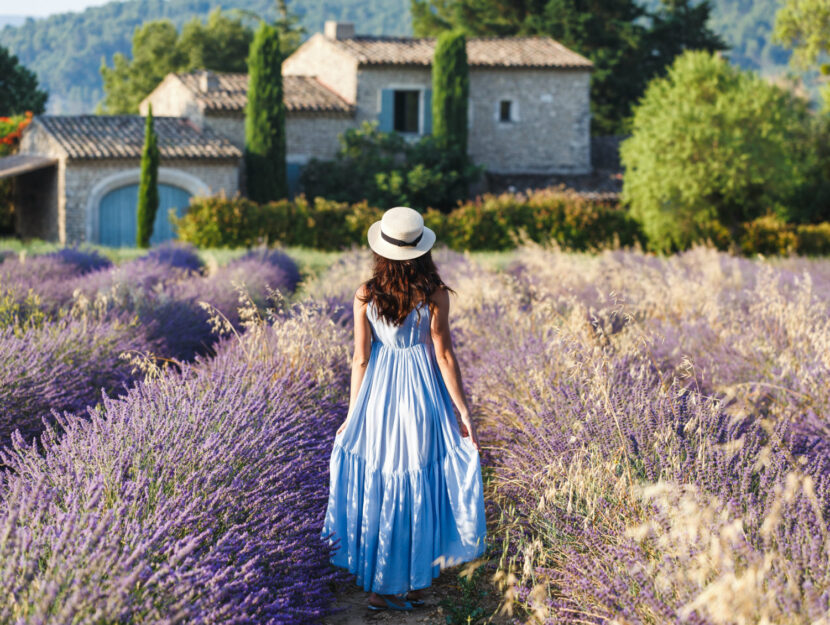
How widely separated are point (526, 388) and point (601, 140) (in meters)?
28.0

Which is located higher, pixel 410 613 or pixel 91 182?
pixel 91 182

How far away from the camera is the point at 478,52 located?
28.0 meters

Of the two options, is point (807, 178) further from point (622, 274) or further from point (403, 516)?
point (403, 516)

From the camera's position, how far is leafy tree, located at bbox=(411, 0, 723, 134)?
34750mm

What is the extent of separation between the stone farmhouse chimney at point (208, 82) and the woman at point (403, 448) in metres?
23.7

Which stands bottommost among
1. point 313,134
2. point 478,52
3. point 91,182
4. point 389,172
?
point 91,182

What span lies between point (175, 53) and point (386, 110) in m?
20.0

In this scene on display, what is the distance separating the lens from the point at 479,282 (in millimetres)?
8719

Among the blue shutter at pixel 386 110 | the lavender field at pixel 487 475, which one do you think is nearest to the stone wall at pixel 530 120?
the blue shutter at pixel 386 110

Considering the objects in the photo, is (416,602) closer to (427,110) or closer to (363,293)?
(363,293)

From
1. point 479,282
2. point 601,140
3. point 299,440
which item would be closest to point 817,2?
point 601,140

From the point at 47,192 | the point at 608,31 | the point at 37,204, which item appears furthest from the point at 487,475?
the point at 608,31

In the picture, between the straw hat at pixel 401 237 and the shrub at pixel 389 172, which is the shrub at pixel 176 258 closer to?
the straw hat at pixel 401 237

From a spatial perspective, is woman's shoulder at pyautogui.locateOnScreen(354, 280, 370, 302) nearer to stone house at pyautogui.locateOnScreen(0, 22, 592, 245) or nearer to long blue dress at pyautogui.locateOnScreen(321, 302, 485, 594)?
long blue dress at pyautogui.locateOnScreen(321, 302, 485, 594)
